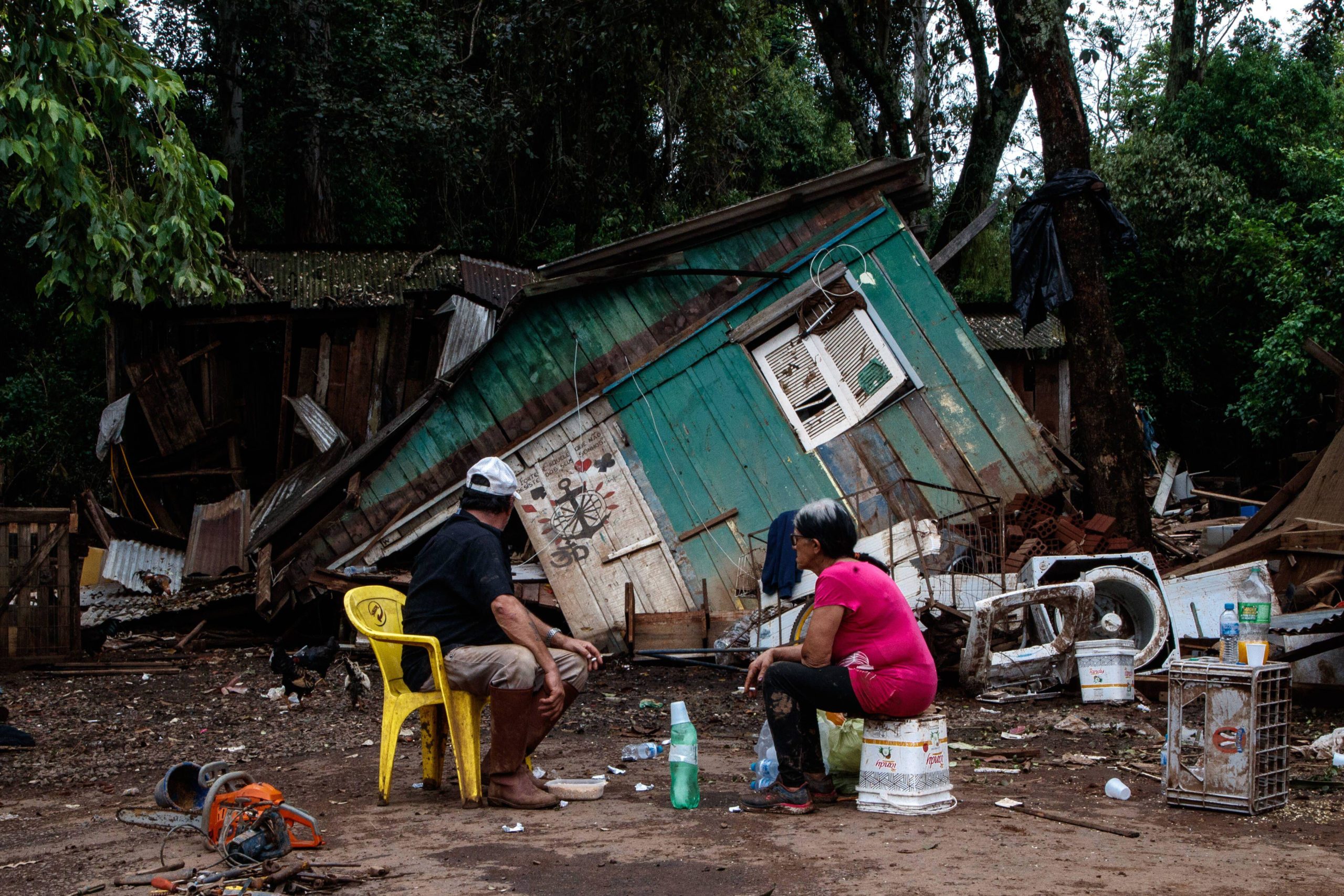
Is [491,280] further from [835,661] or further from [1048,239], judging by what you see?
[835,661]

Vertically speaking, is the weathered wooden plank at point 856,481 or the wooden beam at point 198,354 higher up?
the wooden beam at point 198,354

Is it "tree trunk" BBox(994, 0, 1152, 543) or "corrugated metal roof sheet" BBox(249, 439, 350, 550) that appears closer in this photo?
"tree trunk" BBox(994, 0, 1152, 543)

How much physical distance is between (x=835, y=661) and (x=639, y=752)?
1.79 meters

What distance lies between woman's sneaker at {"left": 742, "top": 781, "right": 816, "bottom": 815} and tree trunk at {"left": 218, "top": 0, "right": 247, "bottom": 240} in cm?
1632

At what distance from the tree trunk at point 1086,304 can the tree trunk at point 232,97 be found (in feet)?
43.2

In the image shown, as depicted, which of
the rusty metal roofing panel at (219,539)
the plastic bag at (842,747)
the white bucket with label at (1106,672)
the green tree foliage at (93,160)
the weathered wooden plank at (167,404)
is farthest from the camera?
the weathered wooden plank at (167,404)

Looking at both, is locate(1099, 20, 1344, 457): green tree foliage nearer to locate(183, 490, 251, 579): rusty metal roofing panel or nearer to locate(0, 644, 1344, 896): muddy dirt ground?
locate(0, 644, 1344, 896): muddy dirt ground

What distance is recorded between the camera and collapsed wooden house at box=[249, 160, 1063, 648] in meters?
10.5

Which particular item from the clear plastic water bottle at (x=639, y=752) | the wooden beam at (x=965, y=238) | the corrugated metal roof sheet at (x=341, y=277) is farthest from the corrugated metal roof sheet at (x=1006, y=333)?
the clear plastic water bottle at (x=639, y=752)

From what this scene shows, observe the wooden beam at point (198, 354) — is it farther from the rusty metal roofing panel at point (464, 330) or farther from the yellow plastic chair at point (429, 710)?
the yellow plastic chair at point (429, 710)

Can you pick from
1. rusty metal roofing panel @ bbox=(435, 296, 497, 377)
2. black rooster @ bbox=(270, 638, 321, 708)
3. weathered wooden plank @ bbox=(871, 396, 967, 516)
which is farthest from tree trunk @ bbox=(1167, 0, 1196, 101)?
black rooster @ bbox=(270, 638, 321, 708)

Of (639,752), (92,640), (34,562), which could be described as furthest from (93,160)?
(639,752)

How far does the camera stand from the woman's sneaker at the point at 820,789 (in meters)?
5.12

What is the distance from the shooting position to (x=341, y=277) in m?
15.0
